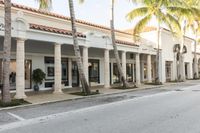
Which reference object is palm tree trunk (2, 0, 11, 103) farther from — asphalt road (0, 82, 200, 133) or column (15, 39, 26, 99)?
column (15, 39, 26, 99)

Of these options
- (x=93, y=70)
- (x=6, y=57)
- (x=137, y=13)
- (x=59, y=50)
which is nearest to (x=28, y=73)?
(x=59, y=50)

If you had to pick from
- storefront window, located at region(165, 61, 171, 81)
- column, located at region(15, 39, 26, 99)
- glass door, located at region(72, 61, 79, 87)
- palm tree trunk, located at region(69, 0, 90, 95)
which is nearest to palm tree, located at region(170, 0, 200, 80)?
storefront window, located at region(165, 61, 171, 81)

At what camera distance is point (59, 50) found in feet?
61.5

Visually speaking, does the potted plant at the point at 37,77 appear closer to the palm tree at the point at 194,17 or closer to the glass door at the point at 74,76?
the glass door at the point at 74,76

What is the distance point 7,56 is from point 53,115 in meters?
4.57

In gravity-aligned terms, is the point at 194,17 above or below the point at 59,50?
above

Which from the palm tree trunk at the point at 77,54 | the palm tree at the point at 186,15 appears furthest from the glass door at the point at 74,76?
the palm tree at the point at 186,15

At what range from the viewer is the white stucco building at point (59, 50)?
15945mm

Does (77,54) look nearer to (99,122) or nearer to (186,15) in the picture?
(99,122)

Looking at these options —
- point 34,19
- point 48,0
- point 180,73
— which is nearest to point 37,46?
point 34,19

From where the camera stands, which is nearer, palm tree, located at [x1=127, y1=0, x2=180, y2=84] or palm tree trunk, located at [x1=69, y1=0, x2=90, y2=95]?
palm tree trunk, located at [x1=69, y1=0, x2=90, y2=95]

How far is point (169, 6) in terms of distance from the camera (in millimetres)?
27578

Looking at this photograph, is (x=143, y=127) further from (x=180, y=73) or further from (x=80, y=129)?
(x=180, y=73)

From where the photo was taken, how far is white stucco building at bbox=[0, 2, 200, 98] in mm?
15945
